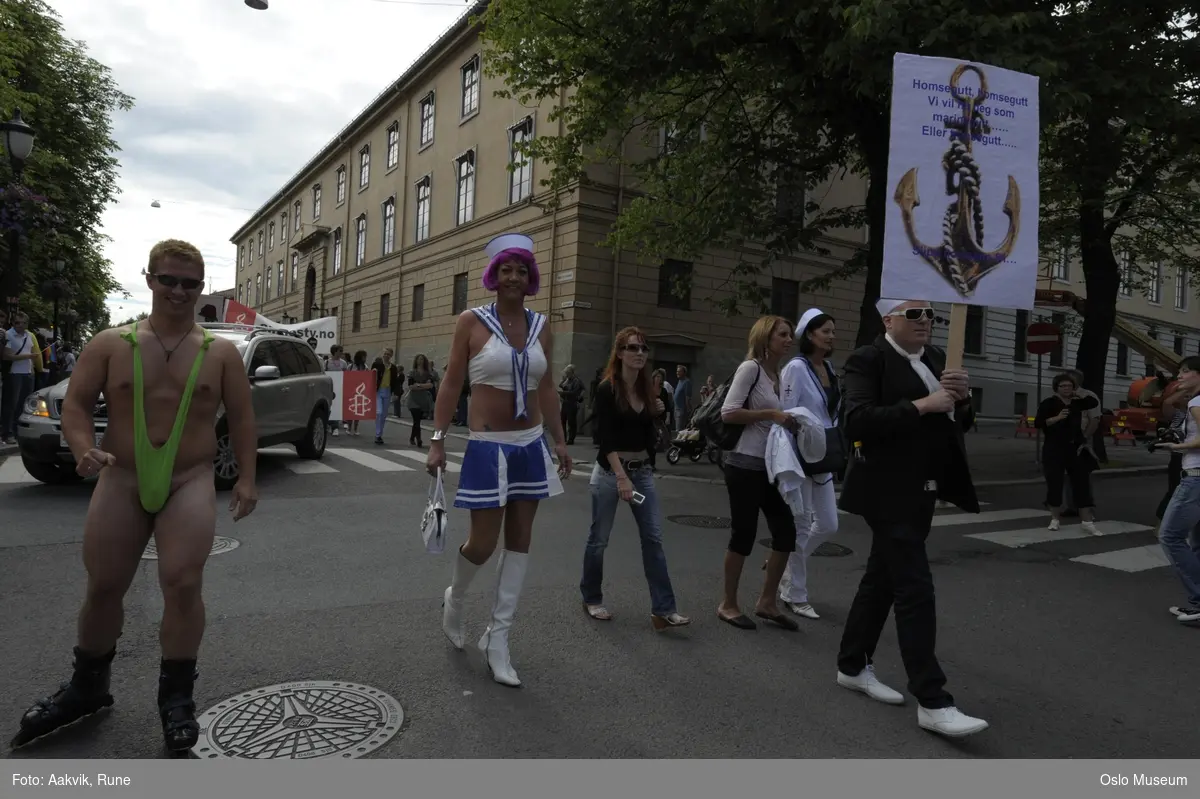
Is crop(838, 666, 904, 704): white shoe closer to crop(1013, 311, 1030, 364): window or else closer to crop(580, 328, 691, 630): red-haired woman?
crop(580, 328, 691, 630): red-haired woman

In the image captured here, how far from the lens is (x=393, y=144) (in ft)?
117

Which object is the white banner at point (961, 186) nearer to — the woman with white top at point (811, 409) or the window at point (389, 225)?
the woman with white top at point (811, 409)

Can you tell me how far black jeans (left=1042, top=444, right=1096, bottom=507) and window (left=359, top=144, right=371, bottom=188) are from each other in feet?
111

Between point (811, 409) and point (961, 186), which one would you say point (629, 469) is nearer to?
point (811, 409)

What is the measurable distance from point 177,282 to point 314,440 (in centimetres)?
969

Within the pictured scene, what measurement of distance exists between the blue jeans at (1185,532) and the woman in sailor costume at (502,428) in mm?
4655

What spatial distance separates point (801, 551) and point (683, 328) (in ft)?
64.5

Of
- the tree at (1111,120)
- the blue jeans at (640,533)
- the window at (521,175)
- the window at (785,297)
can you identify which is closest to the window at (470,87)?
the window at (521,175)

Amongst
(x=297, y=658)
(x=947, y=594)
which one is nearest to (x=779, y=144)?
(x=947, y=594)

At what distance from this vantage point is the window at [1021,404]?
34.9 m

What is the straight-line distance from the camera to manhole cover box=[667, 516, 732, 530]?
28.3ft

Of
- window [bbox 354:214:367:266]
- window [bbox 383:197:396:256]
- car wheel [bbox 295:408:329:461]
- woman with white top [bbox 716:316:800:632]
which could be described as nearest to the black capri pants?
woman with white top [bbox 716:316:800:632]

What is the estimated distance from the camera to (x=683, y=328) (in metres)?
24.8

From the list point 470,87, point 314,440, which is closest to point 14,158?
point 314,440
